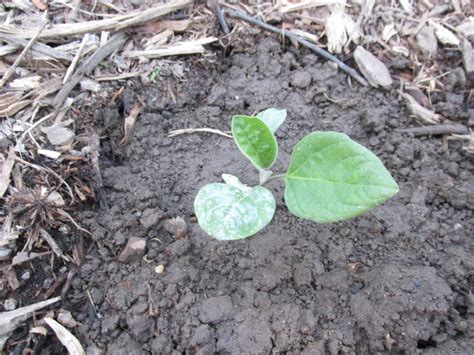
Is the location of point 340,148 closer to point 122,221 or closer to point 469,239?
point 469,239

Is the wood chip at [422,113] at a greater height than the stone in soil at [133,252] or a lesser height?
greater

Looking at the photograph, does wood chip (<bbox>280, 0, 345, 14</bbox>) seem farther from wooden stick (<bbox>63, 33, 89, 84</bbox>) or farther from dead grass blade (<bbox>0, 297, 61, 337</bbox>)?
dead grass blade (<bbox>0, 297, 61, 337</bbox>)

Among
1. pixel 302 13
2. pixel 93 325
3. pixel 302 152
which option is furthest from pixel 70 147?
pixel 302 13

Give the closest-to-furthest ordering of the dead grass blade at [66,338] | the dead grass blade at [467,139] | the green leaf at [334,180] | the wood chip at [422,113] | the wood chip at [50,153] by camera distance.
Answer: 1. the green leaf at [334,180]
2. the dead grass blade at [66,338]
3. the wood chip at [50,153]
4. the dead grass blade at [467,139]
5. the wood chip at [422,113]

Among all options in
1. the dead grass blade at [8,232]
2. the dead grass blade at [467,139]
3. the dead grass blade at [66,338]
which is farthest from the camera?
the dead grass blade at [467,139]

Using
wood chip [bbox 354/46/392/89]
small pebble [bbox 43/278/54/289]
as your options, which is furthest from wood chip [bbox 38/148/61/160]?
wood chip [bbox 354/46/392/89]

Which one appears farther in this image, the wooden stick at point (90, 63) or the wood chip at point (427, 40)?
the wood chip at point (427, 40)

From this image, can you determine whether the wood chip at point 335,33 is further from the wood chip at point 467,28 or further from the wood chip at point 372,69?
the wood chip at point 467,28

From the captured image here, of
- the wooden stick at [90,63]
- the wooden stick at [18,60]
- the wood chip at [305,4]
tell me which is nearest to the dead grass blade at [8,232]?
the wooden stick at [90,63]

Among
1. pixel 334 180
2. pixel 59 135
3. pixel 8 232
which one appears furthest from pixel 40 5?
pixel 334 180
